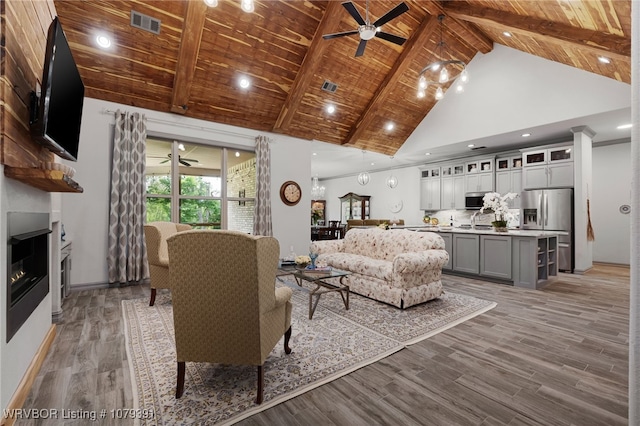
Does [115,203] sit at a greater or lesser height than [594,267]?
greater

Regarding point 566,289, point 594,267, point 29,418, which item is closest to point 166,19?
point 29,418

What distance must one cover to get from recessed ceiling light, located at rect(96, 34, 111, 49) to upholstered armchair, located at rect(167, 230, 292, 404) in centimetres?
401

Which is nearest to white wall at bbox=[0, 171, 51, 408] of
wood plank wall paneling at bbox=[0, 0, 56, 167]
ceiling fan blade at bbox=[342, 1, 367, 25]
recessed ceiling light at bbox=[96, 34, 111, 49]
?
wood plank wall paneling at bbox=[0, 0, 56, 167]

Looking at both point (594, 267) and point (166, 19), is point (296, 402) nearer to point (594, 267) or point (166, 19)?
point (166, 19)

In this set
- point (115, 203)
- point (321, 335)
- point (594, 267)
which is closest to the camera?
point (321, 335)

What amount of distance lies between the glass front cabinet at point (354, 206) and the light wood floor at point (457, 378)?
8555 millimetres

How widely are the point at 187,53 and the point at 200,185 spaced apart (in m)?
2.35

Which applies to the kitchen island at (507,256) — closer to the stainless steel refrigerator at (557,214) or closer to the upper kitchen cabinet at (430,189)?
the stainless steel refrigerator at (557,214)

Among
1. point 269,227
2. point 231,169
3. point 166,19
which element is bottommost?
point 269,227

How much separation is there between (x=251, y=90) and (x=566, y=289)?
634 centimetres

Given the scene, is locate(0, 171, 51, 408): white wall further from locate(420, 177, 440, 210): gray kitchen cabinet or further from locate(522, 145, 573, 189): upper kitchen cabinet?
locate(420, 177, 440, 210): gray kitchen cabinet

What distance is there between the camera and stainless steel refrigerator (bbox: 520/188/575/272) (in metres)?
6.08

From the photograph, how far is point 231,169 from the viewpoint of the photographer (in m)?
6.13

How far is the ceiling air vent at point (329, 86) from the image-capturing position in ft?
19.2
